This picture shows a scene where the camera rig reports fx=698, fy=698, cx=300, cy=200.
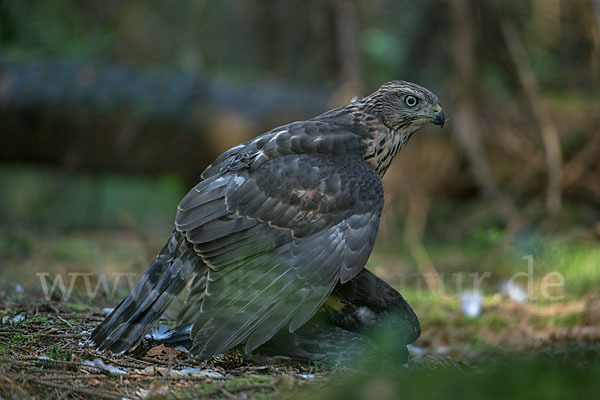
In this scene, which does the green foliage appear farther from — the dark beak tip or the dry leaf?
the dark beak tip

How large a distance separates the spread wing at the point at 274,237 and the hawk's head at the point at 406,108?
63 cm

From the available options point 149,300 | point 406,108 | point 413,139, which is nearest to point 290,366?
point 149,300

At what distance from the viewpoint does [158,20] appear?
13.9 metres

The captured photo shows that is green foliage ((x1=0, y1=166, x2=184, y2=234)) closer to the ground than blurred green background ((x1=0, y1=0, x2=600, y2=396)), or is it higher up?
closer to the ground

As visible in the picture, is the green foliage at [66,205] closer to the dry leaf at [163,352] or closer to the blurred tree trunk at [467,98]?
the dry leaf at [163,352]

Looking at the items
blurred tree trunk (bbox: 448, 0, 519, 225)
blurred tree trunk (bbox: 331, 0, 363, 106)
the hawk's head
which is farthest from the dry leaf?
blurred tree trunk (bbox: 331, 0, 363, 106)

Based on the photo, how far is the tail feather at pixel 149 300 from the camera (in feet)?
13.6

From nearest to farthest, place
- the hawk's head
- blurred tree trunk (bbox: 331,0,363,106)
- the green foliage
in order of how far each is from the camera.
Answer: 1. the hawk's head
2. blurred tree trunk (bbox: 331,0,363,106)
3. the green foliage

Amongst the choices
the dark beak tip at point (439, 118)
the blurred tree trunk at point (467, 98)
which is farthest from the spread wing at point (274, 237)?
the blurred tree trunk at point (467, 98)

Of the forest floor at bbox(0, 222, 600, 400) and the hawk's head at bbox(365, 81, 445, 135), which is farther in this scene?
the hawk's head at bbox(365, 81, 445, 135)

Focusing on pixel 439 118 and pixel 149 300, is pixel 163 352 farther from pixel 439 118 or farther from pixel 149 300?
pixel 439 118

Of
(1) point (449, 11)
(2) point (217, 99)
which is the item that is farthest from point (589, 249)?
(2) point (217, 99)

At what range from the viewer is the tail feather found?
163 inches

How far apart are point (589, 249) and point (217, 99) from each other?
16.6ft
